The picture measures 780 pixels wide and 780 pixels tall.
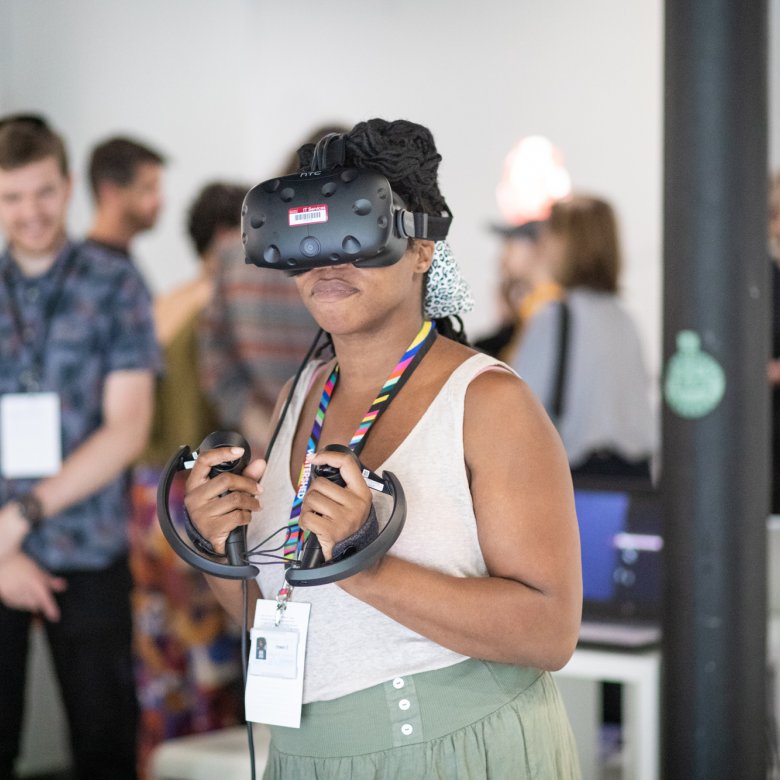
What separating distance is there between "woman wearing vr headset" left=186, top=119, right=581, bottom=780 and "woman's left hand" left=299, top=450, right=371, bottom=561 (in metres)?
0.01

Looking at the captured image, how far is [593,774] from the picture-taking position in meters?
3.15

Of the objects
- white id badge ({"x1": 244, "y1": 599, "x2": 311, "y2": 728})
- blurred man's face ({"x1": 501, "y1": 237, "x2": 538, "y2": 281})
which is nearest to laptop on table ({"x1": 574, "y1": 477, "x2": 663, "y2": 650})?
white id badge ({"x1": 244, "y1": 599, "x2": 311, "y2": 728})

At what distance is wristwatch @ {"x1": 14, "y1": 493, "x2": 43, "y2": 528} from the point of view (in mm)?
3033

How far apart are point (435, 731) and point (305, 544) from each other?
31 centimetres

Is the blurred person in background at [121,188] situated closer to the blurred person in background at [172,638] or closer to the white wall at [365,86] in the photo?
the white wall at [365,86]

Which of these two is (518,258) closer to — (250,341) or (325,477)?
(250,341)

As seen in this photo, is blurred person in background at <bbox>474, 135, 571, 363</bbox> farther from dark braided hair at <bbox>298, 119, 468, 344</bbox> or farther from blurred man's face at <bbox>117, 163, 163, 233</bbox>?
dark braided hair at <bbox>298, 119, 468, 344</bbox>

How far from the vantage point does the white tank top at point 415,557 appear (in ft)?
4.75

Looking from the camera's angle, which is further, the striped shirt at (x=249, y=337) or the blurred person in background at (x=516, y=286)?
the blurred person in background at (x=516, y=286)

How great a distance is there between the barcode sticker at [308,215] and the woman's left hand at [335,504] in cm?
29

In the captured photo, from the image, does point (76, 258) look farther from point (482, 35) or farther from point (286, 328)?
point (482, 35)

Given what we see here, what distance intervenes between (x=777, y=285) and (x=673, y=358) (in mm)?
2370

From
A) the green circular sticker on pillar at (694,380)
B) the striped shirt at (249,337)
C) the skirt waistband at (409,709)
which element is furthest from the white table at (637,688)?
the striped shirt at (249,337)

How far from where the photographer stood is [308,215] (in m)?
1.40
